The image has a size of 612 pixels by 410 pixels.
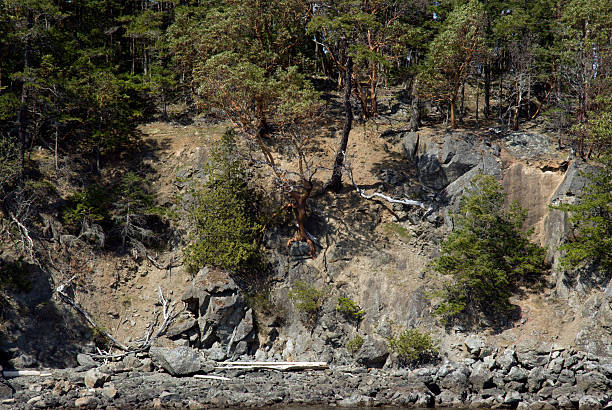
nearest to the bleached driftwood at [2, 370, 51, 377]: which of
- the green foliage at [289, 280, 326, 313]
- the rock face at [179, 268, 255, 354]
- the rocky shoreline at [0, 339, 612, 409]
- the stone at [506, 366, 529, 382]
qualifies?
the rocky shoreline at [0, 339, 612, 409]

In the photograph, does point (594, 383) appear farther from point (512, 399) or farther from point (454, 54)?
point (454, 54)

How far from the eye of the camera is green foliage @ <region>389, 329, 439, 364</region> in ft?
70.7

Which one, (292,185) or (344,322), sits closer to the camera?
(344,322)

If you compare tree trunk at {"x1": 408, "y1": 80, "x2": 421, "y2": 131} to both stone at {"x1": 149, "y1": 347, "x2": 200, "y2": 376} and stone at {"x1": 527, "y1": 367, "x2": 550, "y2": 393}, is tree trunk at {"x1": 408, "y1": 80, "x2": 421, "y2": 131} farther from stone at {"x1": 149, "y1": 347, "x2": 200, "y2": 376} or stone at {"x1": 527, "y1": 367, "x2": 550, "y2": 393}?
stone at {"x1": 149, "y1": 347, "x2": 200, "y2": 376}

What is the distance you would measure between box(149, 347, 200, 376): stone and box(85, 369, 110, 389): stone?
229cm

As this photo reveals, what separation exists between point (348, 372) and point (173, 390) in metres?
7.29

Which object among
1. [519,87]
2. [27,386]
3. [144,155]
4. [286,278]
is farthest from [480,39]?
[27,386]

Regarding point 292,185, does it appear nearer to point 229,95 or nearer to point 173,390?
point 229,95

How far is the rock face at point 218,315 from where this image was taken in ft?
77.8

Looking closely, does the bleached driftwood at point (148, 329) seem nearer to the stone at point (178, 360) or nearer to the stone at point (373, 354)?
the stone at point (178, 360)

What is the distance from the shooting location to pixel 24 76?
26188 mm

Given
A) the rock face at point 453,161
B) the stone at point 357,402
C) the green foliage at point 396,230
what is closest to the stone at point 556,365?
the stone at point 357,402

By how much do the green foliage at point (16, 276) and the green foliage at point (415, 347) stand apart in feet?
55.6

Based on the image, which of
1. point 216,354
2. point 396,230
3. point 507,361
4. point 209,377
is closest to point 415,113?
point 396,230
